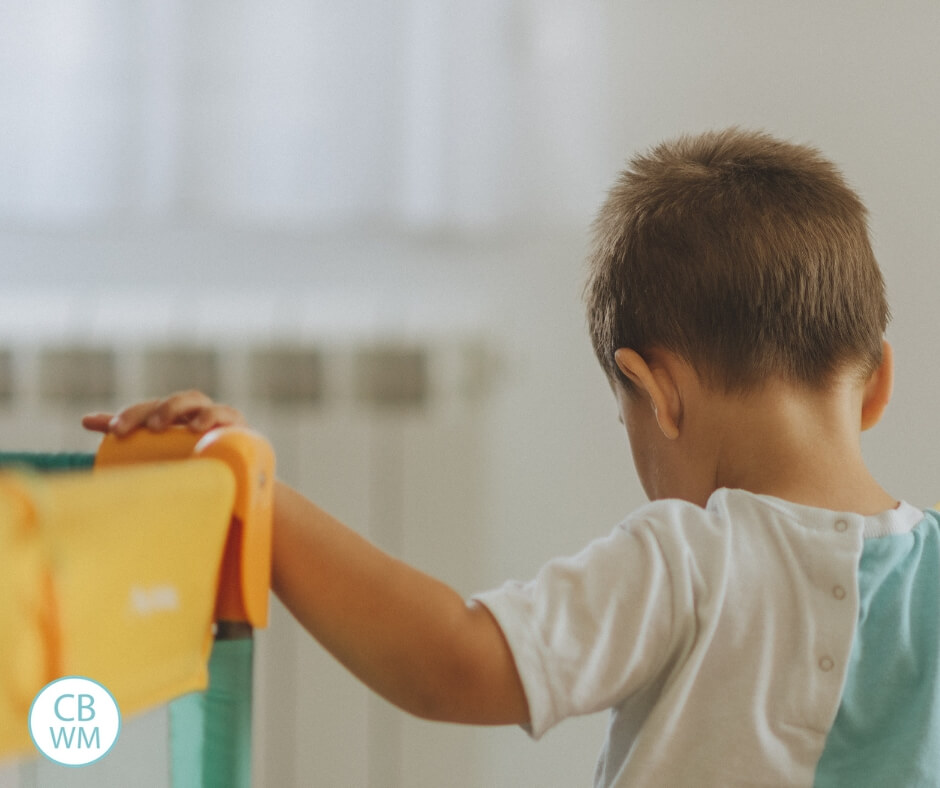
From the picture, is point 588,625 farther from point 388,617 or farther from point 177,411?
point 177,411

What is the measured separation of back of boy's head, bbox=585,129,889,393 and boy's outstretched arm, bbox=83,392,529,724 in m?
0.25

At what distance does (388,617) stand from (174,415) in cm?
16

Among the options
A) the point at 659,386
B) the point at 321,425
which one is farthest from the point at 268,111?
the point at 659,386

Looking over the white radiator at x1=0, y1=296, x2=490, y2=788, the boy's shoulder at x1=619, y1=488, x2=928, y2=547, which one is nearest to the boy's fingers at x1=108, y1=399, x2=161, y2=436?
the boy's shoulder at x1=619, y1=488, x2=928, y2=547

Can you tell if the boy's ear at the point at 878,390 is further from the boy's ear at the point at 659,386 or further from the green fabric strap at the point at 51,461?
the green fabric strap at the point at 51,461

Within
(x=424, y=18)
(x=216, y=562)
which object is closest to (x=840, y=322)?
(x=216, y=562)

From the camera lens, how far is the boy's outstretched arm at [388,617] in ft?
1.86

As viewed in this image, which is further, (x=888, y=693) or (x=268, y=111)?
(x=268, y=111)

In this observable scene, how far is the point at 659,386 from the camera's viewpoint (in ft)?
2.40

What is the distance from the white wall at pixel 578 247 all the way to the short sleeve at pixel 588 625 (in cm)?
70

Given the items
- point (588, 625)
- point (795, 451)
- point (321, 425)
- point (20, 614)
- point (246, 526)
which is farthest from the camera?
point (321, 425)

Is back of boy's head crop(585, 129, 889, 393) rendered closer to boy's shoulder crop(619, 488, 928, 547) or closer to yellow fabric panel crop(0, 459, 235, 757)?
boy's shoulder crop(619, 488, 928, 547)

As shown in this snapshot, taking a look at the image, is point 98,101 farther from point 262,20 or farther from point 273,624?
point 273,624

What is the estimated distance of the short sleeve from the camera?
0.57 m
